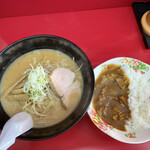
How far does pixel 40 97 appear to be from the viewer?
1167mm

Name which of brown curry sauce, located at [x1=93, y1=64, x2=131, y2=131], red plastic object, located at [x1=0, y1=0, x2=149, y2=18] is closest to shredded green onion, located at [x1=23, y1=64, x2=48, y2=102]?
brown curry sauce, located at [x1=93, y1=64, x2=131, y2=131]

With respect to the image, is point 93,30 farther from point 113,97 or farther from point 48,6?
point 113,97

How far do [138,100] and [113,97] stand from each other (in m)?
0.25

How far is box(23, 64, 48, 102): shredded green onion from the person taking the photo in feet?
3.78

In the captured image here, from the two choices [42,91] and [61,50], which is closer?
[42,91]

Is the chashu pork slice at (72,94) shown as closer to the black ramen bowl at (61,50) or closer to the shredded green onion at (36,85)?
the black ramen bowl at (61,50)

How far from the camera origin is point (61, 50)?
4.33 feet

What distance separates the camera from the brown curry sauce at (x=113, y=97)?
4.58 ft

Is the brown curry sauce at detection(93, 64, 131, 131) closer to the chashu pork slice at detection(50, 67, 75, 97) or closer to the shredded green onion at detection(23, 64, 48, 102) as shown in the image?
the chashu pork slice at detection(50, 67, 75, 97)

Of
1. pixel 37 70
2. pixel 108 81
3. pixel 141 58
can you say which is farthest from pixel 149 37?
pixel 37 70

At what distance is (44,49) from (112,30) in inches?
36.3

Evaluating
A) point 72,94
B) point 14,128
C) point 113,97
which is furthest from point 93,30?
point 14,128

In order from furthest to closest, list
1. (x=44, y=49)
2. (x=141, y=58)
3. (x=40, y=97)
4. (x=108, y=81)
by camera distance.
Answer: (x=141, y=58) → (x=108, y=81) → (x=44, y=49) → (x=40, y=97)

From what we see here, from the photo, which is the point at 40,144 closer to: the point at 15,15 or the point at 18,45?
the point at 18,45
